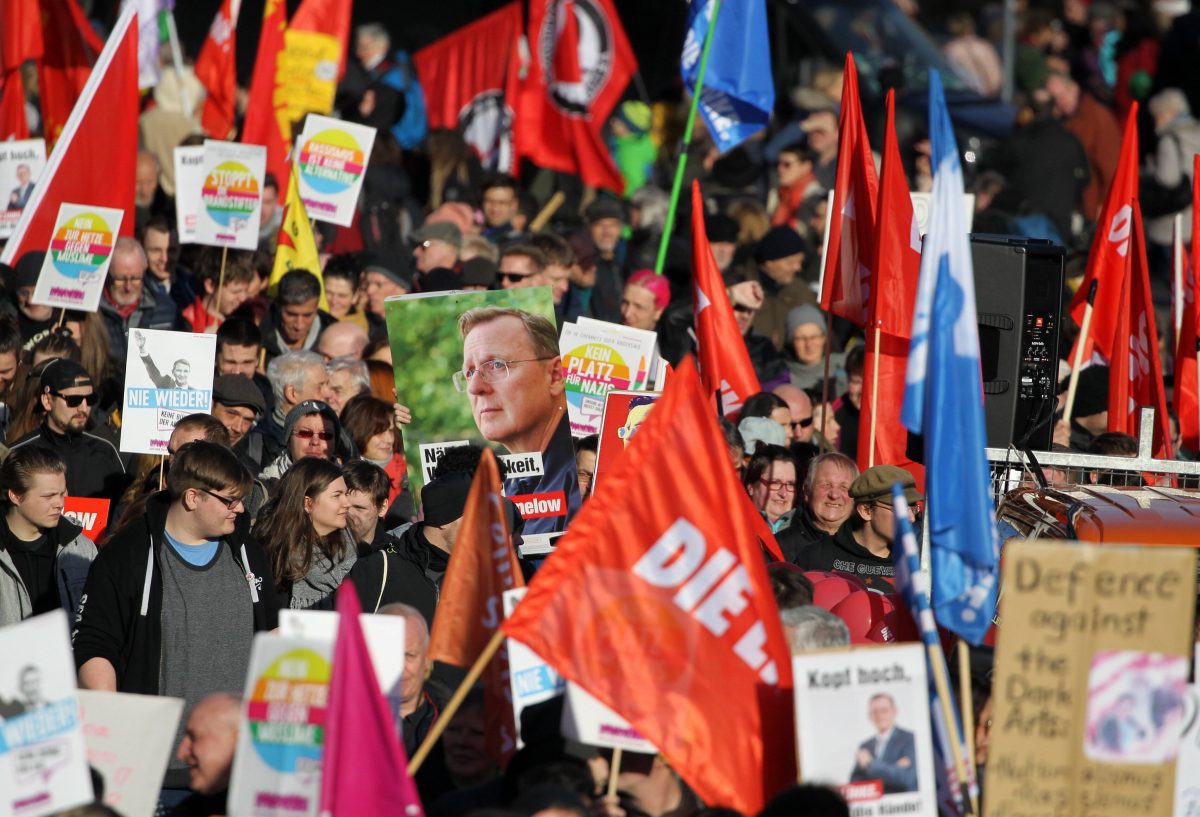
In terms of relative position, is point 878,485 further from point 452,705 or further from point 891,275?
point 452,705

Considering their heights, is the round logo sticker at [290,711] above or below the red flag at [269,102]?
below

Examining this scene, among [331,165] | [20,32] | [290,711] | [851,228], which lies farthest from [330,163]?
[290,711]

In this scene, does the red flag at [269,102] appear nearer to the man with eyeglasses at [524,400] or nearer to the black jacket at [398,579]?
the man with eyeglasses at [524,400]

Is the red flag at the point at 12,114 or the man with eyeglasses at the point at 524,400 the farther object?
the red flag at the point at 12,114

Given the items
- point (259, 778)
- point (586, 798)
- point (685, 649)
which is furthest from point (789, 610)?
point (259, 778)

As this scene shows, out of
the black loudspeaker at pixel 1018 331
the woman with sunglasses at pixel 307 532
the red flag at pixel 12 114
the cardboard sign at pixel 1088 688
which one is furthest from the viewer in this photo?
the red flag at pixel 12 114

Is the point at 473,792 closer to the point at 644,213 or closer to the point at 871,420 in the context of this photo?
the point at 871,420

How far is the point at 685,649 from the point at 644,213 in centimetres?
947

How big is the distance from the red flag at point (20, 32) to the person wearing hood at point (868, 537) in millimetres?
6188

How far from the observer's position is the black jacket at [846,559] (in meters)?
7.71

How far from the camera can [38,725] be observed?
185 inches

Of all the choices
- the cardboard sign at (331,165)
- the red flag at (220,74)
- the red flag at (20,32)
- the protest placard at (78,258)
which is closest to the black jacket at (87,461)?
the protest placard at (78,258)

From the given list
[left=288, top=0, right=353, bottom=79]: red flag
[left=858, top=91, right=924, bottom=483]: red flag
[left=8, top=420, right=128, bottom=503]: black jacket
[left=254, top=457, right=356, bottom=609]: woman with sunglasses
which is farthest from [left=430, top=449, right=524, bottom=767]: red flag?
[left=288, top=0, right=353, bottom=79]: red flag

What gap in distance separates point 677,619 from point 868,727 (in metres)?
0.61
